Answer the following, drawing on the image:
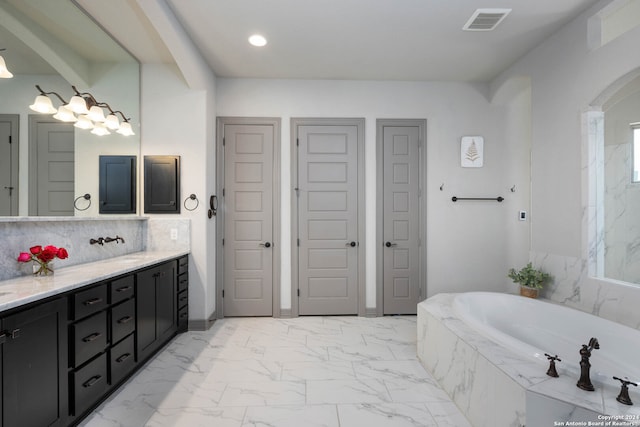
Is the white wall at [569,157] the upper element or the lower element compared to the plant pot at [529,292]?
upper

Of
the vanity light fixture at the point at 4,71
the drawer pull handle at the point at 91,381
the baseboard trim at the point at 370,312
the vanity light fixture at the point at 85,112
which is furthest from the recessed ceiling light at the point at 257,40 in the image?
the baseboard trim at the point at 370,312

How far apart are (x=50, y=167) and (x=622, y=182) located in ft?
14.1

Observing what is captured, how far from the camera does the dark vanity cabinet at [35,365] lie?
4.51ft

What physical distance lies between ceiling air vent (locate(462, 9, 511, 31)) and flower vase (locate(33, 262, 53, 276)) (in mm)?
3652

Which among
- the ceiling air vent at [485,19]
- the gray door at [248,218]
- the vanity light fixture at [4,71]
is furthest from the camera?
the gray door at [248,218]

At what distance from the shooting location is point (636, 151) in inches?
96.9

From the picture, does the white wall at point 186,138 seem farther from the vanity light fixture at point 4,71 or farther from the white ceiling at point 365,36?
the vanity light fixture at point 4,71

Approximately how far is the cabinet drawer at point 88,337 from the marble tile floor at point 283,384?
426 millimetres

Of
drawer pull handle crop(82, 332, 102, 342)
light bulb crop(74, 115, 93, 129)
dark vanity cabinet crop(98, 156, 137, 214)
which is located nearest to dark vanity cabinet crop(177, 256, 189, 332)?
dark vanity cabinet crop(98, 156, 137, 214)

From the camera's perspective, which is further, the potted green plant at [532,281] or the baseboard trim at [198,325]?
the baseboard trim at [198,325]

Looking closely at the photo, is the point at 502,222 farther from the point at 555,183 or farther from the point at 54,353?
the point at 54,353

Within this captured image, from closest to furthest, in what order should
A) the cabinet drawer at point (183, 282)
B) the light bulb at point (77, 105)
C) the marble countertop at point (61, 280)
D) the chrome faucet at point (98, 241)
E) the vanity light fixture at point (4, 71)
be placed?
1. the marble countertop at point (61, 280)
2. the vanity light fixture at point (4, 71)
3. the light bulb at point (77, 105)
4. the chrome faucet at point (98, 241)
5. the cabinet drawer at point (183, 282)

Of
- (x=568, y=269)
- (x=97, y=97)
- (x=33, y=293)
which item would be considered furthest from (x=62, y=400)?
(x=568, y=269)

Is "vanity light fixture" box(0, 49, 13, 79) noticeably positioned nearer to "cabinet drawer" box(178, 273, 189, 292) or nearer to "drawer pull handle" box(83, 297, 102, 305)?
"drawer pull handle" box(83, 297, 102, 305)
